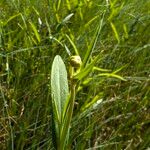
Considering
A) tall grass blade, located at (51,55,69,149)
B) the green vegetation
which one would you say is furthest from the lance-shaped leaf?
the green vegetation

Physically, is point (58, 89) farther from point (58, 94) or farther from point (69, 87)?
point (69, 87)

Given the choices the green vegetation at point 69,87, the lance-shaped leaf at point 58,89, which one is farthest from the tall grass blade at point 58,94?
the green vegetation at point 69,87

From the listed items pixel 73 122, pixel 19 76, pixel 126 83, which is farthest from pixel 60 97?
pixel 126 83

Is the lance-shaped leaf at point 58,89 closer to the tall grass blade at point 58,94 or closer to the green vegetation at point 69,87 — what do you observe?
the tall grass blade at point 58,94

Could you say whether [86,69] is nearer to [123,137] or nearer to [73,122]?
[73,122]

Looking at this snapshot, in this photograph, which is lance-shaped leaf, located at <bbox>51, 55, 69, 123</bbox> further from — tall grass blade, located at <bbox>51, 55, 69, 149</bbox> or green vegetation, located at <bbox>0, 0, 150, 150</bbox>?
green vegetation, located at <bbox>0, 0, 150, 150</bbox>
